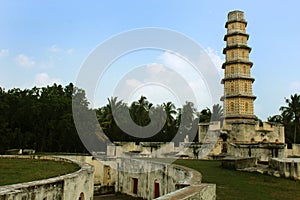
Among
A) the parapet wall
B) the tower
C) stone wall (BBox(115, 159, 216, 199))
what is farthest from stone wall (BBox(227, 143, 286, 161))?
the parapet wall

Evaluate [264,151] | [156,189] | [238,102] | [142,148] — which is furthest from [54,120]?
[264,151]

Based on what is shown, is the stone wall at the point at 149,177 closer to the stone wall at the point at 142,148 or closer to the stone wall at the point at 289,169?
the stone wall at the point at 289,169

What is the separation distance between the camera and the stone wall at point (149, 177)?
38.5ft

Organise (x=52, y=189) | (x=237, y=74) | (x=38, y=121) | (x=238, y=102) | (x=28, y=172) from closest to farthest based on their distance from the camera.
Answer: (x=52, y=189) → (x=28, y=172) → (x=238, y=102) → (x=237, y=74) → (x=38, y=121)

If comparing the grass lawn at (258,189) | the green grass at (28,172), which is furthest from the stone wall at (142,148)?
the grass lawn at (258,189)

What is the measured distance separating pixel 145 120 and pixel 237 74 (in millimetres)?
14907

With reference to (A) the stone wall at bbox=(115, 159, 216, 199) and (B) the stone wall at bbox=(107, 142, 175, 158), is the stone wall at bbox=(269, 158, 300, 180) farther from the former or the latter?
(B) the stone wall at bbox=(107, 142, 175, 158)

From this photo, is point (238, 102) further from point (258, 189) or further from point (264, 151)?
point (258, 189)

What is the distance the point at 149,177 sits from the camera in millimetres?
17016

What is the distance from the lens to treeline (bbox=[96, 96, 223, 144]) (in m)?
40.5

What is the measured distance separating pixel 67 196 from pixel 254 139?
85.3 feet

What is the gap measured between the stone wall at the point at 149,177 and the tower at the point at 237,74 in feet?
49.0

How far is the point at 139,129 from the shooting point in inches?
1650

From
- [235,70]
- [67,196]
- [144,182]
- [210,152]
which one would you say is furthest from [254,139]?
[67,196]
